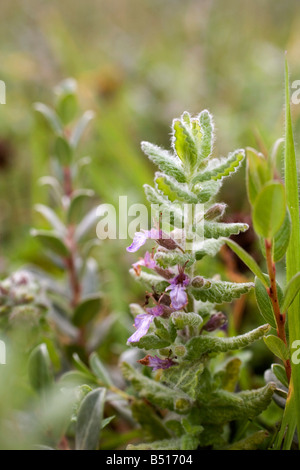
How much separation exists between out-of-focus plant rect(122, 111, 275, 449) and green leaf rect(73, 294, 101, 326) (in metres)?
0.32

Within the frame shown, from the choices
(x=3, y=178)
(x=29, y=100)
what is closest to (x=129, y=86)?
(x=29, y=100)

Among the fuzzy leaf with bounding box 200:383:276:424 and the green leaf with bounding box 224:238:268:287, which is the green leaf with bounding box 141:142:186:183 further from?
the fuzzy leaf with bounding box 200:383:276:424

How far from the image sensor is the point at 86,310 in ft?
3.74

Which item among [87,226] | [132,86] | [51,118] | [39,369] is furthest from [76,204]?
[132,86]

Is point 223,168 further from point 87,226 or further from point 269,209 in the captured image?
point 87,226

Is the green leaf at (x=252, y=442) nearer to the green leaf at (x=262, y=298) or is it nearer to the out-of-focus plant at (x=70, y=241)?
the green leaf at (x=262, y=298)

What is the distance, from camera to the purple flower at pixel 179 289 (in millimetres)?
675

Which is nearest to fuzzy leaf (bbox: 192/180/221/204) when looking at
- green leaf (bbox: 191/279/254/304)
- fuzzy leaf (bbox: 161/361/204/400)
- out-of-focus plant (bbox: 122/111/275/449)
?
out-of-focus plant (bbox: 122/111/275/449)

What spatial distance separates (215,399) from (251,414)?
5cm

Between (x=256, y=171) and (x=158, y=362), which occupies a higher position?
(x=256, y=171)

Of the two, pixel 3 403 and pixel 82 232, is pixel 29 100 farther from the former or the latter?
pixel 3 403

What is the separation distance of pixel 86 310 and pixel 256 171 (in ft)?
1.97

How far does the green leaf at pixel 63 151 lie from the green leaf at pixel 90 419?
2.02ft
